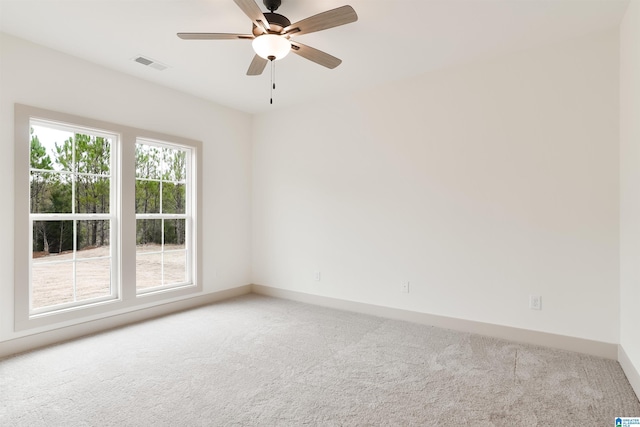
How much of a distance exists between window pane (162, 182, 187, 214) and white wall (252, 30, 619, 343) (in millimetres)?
1370

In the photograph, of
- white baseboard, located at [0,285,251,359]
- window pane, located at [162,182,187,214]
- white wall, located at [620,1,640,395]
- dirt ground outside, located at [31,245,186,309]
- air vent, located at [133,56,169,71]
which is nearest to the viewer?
white wall, located at [620,1,640,395]

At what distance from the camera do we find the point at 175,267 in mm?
4391

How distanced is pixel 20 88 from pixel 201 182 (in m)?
2.01

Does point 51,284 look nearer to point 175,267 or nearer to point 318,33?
point 175,267

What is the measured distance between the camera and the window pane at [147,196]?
156 inches

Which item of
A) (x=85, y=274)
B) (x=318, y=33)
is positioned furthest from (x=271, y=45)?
(x=85, y=274)

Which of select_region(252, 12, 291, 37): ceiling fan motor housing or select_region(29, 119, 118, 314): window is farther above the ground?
select_region(252, 12, 291, 37): ceiling fan motor housing

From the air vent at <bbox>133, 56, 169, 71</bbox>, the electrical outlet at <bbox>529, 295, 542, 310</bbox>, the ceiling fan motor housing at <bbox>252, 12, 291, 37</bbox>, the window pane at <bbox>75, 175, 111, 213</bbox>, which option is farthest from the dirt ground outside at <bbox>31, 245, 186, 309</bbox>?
the electrical outlet at <bbox>529, 295, 542, 310</bbox>

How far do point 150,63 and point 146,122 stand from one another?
0.73m

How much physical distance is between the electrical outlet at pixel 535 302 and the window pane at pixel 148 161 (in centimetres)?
430

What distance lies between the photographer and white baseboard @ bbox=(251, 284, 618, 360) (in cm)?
287

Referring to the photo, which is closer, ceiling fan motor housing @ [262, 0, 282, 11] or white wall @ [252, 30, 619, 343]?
ceiling fan motor housing @ [262, 0, 282, 11]

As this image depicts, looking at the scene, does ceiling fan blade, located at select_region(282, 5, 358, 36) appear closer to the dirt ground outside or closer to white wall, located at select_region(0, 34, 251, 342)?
white wall, located at select_region(0, 34, 251, 342)

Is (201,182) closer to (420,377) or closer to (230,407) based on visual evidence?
(230,407)
